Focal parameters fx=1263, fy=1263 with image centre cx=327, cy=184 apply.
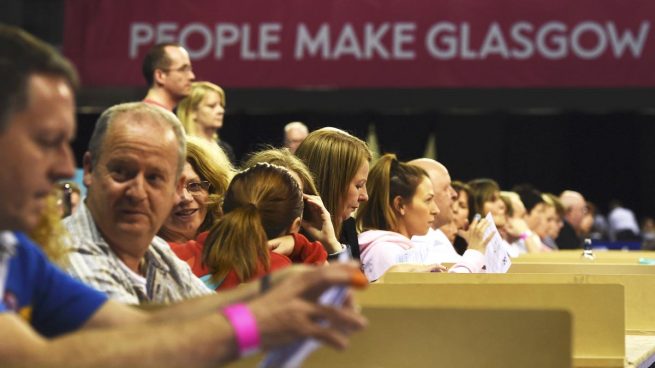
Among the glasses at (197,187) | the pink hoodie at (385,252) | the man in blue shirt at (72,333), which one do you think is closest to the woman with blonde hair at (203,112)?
the pink hoodie at (385,252)

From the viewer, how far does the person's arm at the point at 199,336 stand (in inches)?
54.5

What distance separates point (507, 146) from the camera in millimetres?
15969

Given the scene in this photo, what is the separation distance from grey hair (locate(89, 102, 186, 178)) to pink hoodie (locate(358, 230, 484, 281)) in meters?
2.18

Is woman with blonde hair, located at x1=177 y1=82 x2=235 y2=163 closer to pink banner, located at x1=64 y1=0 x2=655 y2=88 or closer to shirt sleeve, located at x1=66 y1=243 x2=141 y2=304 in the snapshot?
shirt sleeve, located at x1=66 y1=243 x2=141 y2=304

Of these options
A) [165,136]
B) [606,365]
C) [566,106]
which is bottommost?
[606,365]

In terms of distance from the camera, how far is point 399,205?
5.61 metres

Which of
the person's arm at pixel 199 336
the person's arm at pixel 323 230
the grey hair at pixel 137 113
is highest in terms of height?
the grey hair at pixel 137 113

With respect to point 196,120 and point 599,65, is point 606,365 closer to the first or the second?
point 196,120

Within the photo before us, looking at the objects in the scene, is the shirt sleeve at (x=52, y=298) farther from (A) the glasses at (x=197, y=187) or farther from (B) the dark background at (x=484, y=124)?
(B) the dark background at (x=484, y=124)

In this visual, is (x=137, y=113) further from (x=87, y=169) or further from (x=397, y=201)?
(x=397, y=201)

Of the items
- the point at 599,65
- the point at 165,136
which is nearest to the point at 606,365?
the point at 165,136

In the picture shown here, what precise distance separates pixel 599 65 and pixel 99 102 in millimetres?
6674

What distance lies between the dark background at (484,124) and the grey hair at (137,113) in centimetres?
1127

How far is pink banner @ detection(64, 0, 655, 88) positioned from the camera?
11.1m
